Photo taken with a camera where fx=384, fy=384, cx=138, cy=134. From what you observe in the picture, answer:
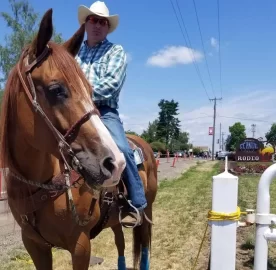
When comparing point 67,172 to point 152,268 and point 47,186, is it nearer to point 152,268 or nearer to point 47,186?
point 47,186

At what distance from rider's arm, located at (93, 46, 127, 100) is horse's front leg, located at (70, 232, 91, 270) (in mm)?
1197

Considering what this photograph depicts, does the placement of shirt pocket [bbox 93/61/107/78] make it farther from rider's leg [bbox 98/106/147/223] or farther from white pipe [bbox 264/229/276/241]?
white pipe [bbox 264/229/276/241]

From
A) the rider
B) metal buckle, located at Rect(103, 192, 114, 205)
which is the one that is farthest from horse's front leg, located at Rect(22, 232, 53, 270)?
the rider

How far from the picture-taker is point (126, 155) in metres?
3.67

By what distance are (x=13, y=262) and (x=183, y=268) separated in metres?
2.46

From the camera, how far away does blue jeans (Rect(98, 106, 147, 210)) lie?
3.69m

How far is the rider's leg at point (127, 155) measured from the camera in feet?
12.1

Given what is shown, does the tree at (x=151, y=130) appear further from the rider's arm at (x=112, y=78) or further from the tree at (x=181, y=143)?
the rider's arm at (x=112, y=78)

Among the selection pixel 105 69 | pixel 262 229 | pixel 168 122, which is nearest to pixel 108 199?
pixel 105 69

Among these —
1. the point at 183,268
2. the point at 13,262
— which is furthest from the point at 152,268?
the point at 13,262

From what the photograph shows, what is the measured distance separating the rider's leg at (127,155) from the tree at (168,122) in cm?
9613

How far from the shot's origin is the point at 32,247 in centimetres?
334

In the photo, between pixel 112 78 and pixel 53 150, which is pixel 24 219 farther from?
pixel 112 78

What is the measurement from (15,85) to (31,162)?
1.95 feet
